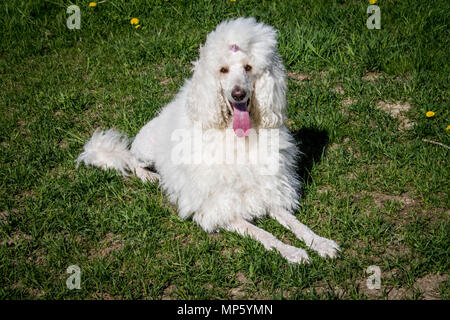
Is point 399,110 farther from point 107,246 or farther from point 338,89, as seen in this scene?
point 107,246

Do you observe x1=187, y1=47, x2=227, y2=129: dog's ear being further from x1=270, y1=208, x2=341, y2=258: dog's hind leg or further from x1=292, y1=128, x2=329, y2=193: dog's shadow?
x1=292, y1=128, x2=329, y2=193: dog's shadow

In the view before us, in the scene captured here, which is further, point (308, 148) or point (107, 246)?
point (308, 148)

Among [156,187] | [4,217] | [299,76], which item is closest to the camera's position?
[4,217]

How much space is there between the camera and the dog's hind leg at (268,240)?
3.15 metres

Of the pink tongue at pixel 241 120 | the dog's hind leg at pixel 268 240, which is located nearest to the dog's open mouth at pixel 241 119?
the pink tongue at pixel 241 120

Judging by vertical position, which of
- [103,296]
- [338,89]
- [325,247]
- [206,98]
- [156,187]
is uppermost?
[206,98]

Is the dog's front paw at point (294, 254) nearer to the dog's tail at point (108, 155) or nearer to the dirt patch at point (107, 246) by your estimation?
the dirt patch at point (107, 246)

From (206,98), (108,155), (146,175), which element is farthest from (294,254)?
(108,155)

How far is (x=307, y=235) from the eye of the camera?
3.35 m

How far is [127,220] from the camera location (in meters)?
3.70

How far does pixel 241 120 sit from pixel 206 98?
31 centimetres

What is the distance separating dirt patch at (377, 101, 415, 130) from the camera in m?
4.47

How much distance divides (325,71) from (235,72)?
2.51m

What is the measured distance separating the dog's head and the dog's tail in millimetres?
1189
